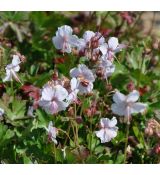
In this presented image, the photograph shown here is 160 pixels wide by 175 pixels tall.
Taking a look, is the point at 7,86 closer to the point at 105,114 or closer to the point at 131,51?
the point at 105,114

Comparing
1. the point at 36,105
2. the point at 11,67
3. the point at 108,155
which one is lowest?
the point at 108,155

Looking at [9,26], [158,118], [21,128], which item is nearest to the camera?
[158,118]

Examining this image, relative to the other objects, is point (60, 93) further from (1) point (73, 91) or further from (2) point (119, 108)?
(2) point (119, 108)

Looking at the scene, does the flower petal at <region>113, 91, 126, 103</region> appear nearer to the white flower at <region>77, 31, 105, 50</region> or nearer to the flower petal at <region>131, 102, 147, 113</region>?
the flower petal at <region>131, 102, 147, 113</region>

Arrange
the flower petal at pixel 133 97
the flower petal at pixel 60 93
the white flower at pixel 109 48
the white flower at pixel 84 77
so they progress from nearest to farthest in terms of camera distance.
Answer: the flower petal at pixel 133 97
the flower petal at pixel 60 93
the white flower at pixel 84 77
the white flower at pixel 109 48

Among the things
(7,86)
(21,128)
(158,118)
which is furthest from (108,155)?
(7,86)

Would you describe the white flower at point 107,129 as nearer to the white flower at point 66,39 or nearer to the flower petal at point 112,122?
the flower petal at point 112,122

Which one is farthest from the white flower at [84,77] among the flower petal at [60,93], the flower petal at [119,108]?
the flower petal at [119,108]

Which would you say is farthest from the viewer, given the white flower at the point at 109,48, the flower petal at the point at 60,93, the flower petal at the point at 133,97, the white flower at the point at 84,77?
the white flower at the point at 109,48

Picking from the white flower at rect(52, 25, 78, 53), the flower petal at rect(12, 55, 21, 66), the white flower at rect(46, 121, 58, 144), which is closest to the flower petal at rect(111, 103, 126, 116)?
the white flower at rect(46, 121, 58, 144)
